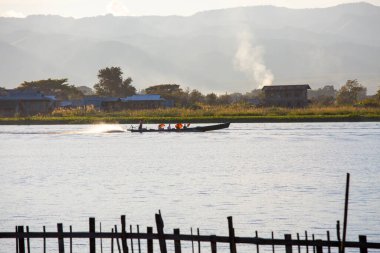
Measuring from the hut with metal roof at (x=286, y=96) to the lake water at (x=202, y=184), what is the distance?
155ft

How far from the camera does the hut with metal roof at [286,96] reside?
146750mm

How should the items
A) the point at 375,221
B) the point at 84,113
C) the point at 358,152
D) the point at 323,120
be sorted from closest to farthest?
the point at 375,221 → the point at 358,152 → the point at 323,120 → the point at 84,113

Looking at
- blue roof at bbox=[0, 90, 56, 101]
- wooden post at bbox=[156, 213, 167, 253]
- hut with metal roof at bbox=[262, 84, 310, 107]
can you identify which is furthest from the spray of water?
wooden post at bbox=[156, 213, 167, 253]

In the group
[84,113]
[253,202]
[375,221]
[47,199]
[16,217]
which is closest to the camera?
[375,221]

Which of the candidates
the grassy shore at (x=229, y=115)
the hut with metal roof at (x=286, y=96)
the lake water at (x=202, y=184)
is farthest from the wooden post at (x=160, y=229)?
the hut with metal roof at (x=286, y=96)

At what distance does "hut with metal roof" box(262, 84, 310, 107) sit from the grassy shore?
12.1 metres

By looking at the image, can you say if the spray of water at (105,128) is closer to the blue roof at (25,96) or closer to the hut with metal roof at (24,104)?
the hut with metal roof at (24,104)

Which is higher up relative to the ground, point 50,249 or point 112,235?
point 112,235

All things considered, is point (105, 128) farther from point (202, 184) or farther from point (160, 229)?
point (160, 229)

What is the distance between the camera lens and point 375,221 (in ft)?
108

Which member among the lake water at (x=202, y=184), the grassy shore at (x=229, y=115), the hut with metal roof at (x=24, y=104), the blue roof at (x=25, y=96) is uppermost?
the blue roof at (x=25, y=96)

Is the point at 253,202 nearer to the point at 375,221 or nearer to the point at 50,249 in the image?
the point at 375,221

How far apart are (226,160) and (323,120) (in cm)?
6287

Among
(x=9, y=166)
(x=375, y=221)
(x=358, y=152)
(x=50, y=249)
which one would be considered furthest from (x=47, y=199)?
(x=358, y=152)
